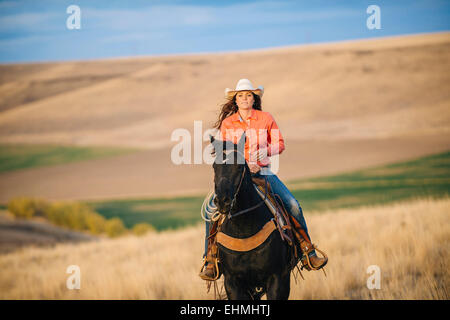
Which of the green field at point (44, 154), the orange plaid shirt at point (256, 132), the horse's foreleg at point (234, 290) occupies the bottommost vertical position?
the horse's foreleg at point (234, 290)

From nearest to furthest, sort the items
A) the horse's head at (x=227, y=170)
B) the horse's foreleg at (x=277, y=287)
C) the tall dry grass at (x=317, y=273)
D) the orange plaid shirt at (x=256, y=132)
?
1. the horse's head at (x=227, y=170)
2. the horse's foreleg at (x=277, y=287)
3. the orange plaid shirt at (x=256, y=132)
4. the tall dry grass at (x=317, y=273)

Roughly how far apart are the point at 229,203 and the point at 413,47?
7397 centimetres

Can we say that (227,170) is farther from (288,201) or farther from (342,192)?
(342,192)

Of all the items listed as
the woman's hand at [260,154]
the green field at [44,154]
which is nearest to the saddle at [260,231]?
the woman's hand at [260,154]

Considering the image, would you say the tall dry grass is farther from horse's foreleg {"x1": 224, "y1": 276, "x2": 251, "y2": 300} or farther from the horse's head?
the horse's head

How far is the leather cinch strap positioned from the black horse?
0.04m

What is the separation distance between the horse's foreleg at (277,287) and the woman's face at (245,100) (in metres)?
2.25

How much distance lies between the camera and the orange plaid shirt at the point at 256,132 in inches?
225

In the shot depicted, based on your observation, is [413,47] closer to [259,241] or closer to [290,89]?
[290,89]

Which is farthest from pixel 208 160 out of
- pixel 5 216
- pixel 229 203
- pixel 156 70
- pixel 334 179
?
pixel 156 70

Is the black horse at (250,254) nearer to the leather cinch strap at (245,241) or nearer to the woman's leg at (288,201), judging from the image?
the leather cinch strap at (245,241)

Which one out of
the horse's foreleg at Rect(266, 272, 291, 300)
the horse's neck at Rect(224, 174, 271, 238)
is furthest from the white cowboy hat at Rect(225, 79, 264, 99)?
the horse's foreleg at Rect(266, 272, 291, 300)

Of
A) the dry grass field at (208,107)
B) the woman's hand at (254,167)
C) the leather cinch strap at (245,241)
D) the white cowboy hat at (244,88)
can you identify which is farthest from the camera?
the dry grass field at (208,107)

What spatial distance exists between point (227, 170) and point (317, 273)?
5354mm
